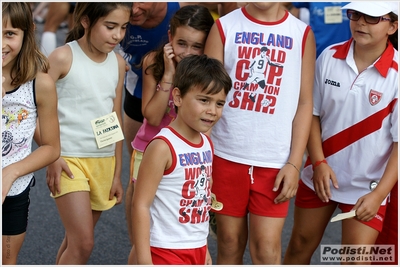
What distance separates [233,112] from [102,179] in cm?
80

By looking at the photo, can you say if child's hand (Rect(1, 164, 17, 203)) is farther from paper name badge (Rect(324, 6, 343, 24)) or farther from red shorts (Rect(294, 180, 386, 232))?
paper name badge (Rect(324, 6, 343, 24))

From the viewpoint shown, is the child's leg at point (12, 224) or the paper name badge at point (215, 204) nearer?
the child's leg at point (12, 224)

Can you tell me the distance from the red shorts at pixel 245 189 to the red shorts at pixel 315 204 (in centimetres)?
27

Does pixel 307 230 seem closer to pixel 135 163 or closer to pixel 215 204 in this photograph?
pixel 215 204

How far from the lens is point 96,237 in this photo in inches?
198

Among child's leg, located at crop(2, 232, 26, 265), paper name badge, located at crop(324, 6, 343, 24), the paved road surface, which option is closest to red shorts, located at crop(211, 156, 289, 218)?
child's leg, located at crop(2, 232, 26, 265)

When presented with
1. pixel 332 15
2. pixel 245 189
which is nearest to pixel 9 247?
pixel 245 189

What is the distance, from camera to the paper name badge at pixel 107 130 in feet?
12.0

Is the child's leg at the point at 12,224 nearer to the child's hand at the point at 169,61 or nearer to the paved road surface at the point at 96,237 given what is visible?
the child's hand at the point at 169,61

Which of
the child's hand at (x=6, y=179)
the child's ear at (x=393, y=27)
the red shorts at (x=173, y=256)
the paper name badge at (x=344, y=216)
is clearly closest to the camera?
the child's hand at (x=6, y=179)

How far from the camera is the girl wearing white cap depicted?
3568 mm

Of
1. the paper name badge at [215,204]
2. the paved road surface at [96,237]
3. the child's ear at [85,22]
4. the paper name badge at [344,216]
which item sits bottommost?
the paved road surface at [96,237]

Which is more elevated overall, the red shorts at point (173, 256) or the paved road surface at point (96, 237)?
the red shorts at point (173, 256)

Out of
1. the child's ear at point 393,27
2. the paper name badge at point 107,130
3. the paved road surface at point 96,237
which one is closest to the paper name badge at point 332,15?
the paved road surface at point 96,237
